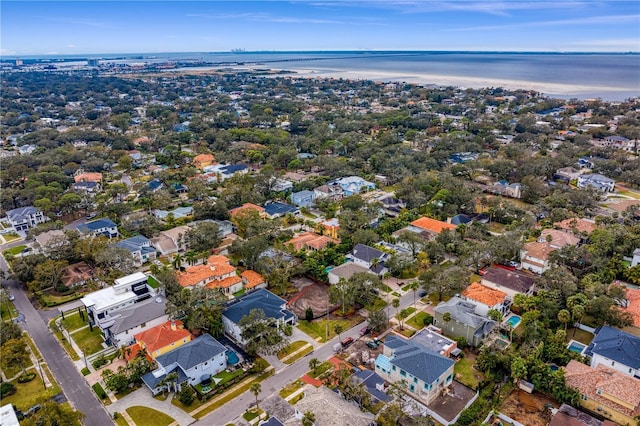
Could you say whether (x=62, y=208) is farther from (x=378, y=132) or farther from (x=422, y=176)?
(x=378, y=132)

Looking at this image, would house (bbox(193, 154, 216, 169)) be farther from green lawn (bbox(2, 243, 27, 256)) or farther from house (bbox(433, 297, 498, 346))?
house (bbox(433, 297, 498, 346))

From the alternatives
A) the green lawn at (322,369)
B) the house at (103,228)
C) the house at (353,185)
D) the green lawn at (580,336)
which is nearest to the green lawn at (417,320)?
the green lawn at (322,369)

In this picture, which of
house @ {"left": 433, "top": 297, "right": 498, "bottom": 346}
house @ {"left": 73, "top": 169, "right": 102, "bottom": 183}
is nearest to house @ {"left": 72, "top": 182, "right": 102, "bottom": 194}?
house @ {"left": 73, "top": 169, "right": 102, "bottom": 183}

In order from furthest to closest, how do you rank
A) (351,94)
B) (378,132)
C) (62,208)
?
(351,94)
(378,132)
(62,208)

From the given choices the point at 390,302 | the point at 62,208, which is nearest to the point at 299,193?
the point at 390,302

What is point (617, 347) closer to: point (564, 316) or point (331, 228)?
point (564, 316)

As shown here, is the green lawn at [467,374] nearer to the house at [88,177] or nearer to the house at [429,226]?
the house at [429,226]

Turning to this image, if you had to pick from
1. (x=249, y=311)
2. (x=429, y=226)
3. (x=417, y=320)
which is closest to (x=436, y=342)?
(x=417, y=320)
